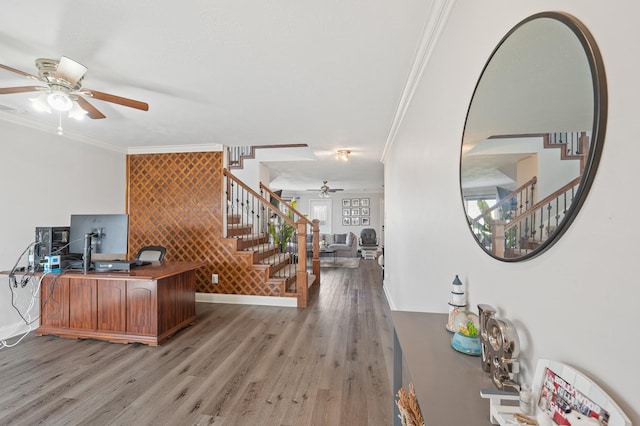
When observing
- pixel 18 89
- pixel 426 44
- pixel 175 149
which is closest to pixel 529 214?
pixel 426 44

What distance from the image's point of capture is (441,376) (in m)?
0.90

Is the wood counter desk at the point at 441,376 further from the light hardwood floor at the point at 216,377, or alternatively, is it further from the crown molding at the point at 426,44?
the crown molding at the point at 426,44

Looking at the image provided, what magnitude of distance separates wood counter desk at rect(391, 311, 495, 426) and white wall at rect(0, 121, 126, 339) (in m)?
4.26

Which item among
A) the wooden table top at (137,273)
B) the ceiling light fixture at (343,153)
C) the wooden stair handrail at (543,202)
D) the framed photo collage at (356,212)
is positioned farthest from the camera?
the framed photo collage at (356,212)

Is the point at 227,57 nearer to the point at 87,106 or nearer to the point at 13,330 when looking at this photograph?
the point at 87,106

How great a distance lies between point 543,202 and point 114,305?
3733 mm

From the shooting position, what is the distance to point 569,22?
2.13 feet

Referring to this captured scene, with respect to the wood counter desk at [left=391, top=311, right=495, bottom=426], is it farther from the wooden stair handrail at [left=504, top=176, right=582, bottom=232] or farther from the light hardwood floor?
the light hardwood floor

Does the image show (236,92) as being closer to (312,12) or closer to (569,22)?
(312,12)

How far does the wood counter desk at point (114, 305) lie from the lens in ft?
9.53

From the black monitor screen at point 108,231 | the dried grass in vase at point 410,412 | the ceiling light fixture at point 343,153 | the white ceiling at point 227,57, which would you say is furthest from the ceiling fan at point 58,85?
the ceiling light fixture at point 343,153

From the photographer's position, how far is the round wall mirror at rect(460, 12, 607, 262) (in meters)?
0.61

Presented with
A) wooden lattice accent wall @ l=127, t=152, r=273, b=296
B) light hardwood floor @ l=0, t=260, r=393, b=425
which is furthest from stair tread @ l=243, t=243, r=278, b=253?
light hardwood floor @ l=0, t=260, r=393, b=425

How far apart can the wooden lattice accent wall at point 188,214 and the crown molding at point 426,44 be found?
3.00m
